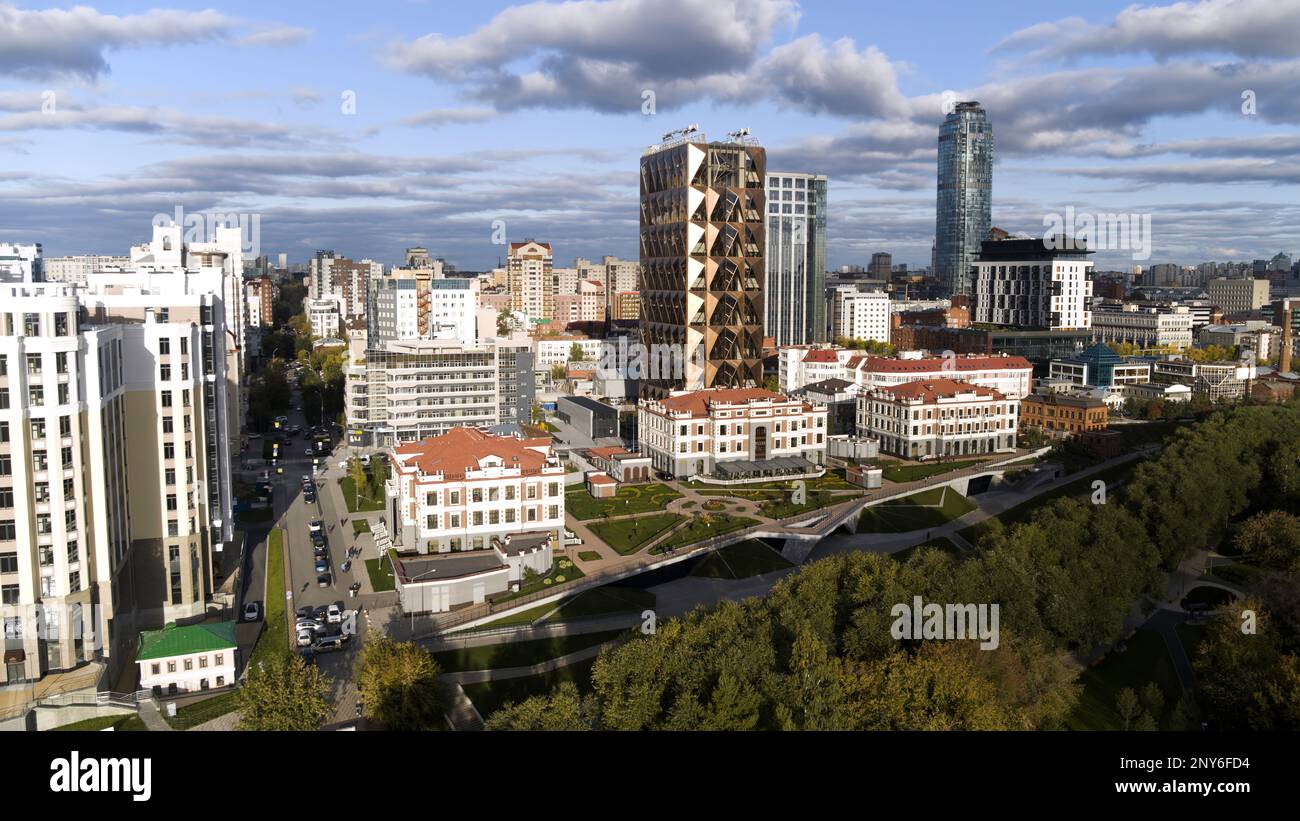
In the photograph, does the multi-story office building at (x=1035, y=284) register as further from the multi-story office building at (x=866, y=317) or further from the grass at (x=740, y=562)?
the grass at (x=740, y=562)

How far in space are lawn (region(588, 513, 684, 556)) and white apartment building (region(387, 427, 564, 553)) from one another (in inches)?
129

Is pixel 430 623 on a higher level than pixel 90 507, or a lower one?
lower

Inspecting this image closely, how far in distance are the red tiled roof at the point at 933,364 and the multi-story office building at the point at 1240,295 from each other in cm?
12223

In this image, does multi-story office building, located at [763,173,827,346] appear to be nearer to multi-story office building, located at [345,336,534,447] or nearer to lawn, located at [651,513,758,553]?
multi-story office building, located at [345,336,534,447]

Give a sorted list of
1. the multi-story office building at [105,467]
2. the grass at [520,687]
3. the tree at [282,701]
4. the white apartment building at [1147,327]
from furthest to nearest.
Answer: the white apartment building at [1147,327]
the grass at [520,687]
the multi-story office building at [105,467]
the tree at [282,701]

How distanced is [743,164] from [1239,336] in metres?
85.2

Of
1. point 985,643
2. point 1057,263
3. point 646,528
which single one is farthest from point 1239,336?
point 985,643

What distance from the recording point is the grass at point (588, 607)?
3722cm

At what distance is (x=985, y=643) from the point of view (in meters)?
28.7

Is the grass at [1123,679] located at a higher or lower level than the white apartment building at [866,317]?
lower

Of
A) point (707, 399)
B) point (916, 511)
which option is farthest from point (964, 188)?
point (916, 511)

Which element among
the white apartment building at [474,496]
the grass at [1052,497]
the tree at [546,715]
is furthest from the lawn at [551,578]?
the grass at [1052,497]
